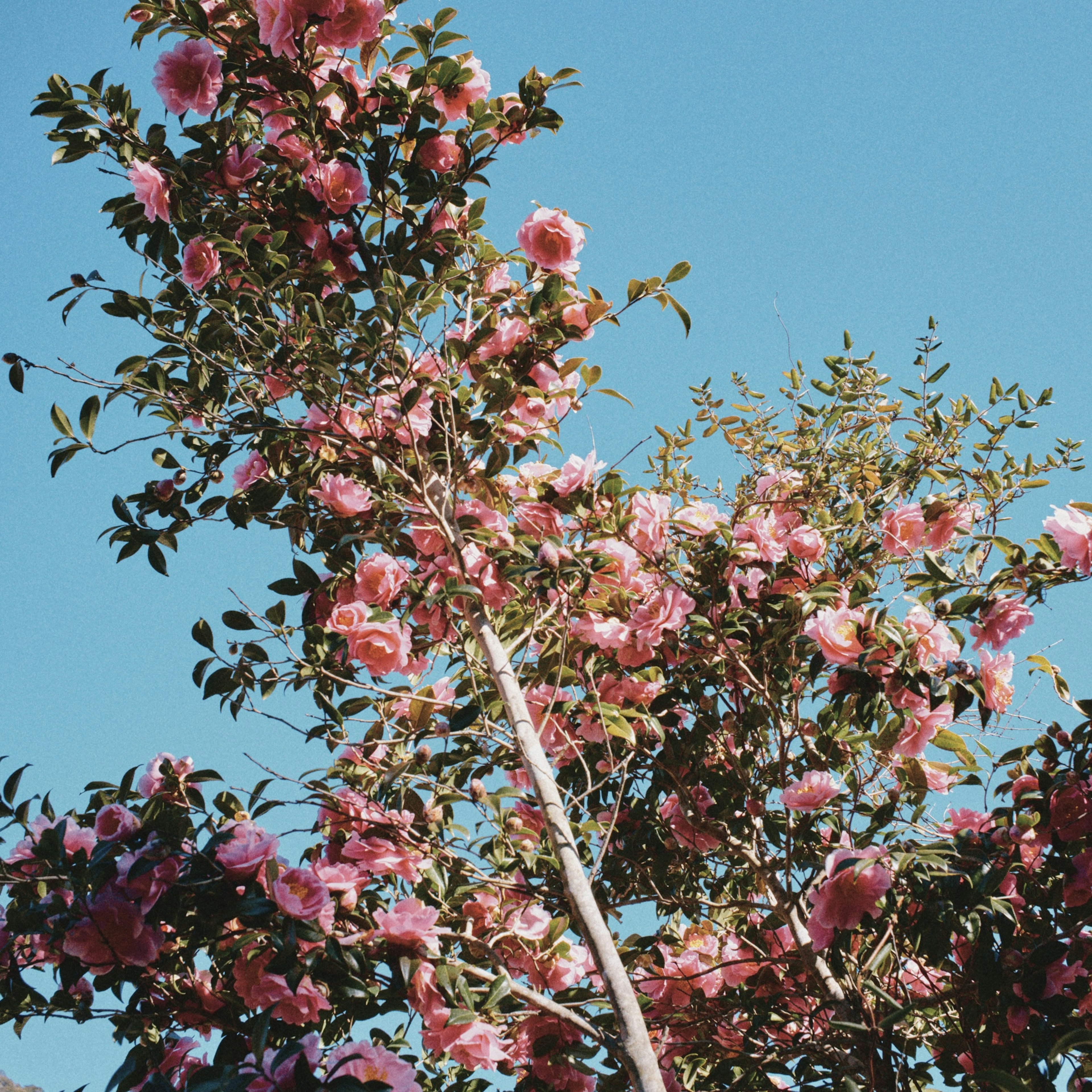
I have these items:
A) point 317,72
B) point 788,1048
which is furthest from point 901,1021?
point 317,72

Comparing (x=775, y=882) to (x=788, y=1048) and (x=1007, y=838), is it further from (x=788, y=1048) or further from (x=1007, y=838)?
(x=1007, y=838)

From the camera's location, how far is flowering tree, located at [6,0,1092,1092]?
1646mm

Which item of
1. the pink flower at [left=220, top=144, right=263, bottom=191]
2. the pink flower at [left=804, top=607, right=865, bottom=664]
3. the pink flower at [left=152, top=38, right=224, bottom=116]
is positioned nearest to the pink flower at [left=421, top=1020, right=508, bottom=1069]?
the pink flower at [left=804, top=607, right=865, bottom=664]

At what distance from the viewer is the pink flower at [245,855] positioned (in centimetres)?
154

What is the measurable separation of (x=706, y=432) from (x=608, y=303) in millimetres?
791

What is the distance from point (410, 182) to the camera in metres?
2.27

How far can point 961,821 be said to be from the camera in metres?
2.19

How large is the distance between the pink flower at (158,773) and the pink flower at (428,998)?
63 centimetres

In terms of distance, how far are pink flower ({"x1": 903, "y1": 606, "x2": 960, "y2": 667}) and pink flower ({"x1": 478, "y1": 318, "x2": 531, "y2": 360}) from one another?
3.61ft

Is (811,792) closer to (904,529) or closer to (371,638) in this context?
(904,529)

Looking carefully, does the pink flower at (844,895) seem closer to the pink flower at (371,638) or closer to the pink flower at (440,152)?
the pink flower at (371,638)

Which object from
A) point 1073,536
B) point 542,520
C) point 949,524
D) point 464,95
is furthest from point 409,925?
point 464,95

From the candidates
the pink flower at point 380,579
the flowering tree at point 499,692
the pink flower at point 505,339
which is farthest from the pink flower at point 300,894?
the pink flower at point 505,339

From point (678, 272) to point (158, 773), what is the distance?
62.9 inches
